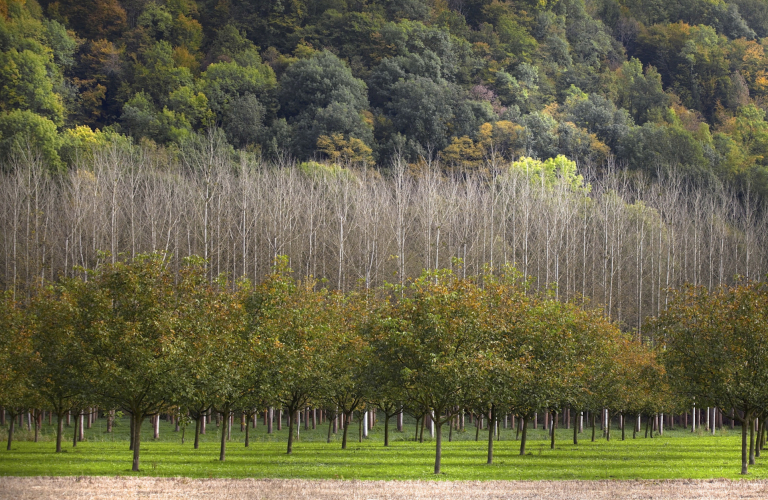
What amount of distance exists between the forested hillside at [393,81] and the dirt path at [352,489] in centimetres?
5886

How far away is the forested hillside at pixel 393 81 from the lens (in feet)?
310

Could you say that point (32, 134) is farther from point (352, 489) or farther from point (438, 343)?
point (352, 489)

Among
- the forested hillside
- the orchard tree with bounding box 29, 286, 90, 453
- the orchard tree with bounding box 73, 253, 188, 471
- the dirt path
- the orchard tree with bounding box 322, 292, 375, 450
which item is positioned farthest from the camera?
the forested hillside

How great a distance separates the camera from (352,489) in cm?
2486

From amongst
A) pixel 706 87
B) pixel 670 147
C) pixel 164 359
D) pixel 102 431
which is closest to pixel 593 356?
pixel 164 359

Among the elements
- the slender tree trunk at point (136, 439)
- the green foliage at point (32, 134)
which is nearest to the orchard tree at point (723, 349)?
the slender tree trunk at point (136, 439)

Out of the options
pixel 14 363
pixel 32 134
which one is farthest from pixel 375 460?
pixel 32 134

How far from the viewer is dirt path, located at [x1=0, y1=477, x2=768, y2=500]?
2316 centimetres

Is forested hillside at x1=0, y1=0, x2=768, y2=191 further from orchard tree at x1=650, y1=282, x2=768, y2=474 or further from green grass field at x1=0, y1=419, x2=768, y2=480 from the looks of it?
orchard tree at x1=650, y1=282, x2=768, y2=474

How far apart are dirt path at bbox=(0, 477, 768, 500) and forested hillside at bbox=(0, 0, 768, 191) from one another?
2317 inches

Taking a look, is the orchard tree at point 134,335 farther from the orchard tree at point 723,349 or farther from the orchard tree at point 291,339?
the orchard tree at point 723,349

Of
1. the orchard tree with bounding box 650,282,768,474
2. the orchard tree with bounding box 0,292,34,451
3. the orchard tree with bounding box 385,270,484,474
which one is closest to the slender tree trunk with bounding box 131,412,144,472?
the orchard tree with bounding box 0,292,34,451

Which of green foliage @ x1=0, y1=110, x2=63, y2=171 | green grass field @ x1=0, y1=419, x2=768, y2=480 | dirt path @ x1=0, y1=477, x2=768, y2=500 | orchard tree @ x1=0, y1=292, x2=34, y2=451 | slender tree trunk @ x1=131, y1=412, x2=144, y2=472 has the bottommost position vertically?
green grass field @ x1=0, y1=419, x2=768, y2=480

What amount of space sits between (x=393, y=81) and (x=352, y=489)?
94.6 meters
